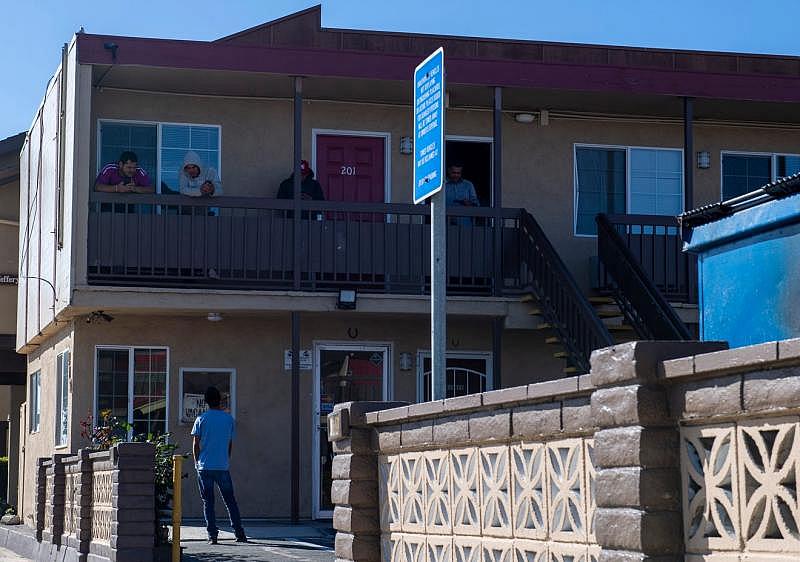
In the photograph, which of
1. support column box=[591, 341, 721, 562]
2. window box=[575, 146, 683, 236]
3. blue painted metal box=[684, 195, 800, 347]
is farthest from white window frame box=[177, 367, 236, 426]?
support column box=[591, 341, 721, 562]

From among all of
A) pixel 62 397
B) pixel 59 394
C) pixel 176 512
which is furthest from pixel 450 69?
pixel 59 394

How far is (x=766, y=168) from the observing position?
18.9 meters

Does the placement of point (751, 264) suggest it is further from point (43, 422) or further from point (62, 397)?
point (43, 422)

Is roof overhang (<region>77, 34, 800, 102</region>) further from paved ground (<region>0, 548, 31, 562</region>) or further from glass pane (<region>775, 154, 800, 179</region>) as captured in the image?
paved ground (<region>0, 548, 31, 562</region>)

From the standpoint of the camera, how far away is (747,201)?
310 inches

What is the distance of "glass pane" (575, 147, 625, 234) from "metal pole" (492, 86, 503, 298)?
1.97 m

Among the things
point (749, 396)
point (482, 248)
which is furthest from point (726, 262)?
point (482, 248)

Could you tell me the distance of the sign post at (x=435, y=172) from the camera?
792 cm

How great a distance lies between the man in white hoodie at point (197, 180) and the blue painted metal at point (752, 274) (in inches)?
354

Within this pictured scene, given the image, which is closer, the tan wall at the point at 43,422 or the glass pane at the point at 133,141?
the glass pane at the point at 133,141

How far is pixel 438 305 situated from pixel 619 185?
35.2ft

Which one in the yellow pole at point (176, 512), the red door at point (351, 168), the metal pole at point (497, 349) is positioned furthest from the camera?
the red door at point (351, 168)

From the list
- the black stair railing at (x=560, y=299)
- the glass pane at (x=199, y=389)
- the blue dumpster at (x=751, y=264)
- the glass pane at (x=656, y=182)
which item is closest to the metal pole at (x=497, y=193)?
the black stair railing at (x=560, y=299)

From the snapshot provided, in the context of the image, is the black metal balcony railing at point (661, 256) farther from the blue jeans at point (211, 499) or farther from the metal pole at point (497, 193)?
the blue jeans at point (211, 499)
